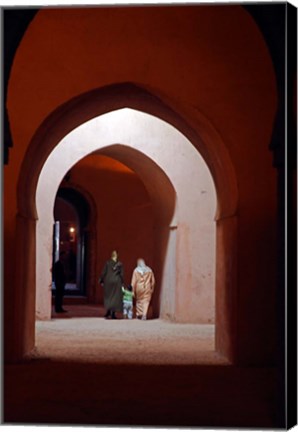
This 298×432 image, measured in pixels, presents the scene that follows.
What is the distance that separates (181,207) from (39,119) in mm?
7233

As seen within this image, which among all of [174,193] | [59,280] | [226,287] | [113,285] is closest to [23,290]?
[226,287]

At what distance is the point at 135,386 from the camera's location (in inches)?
356

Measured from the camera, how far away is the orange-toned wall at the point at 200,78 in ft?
35.1

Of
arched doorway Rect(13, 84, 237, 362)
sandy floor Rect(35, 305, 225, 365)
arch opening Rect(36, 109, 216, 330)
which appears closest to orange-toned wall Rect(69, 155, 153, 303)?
sandy floor Rect(35, 305, 225, 365)

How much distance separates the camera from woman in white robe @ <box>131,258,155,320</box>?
19125 mm

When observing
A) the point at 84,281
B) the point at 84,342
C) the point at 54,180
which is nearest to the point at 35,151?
the point at 84,342

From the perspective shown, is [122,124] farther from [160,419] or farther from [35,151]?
[160,419]

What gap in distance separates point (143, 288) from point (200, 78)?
8907 millimetres

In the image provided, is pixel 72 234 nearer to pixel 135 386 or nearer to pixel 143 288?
pixel 143 288

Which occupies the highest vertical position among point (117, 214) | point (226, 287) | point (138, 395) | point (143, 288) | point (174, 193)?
point (117, 214)

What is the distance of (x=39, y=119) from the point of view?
35.3ft

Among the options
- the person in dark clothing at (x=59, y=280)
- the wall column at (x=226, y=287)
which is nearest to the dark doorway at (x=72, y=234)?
the person in dark clothing at (x=59, y=280)

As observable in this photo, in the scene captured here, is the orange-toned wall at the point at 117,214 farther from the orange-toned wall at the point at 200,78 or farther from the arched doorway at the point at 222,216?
the orange-toned wall at the point at 200,78

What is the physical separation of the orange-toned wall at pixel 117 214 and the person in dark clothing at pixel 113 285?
577cm
